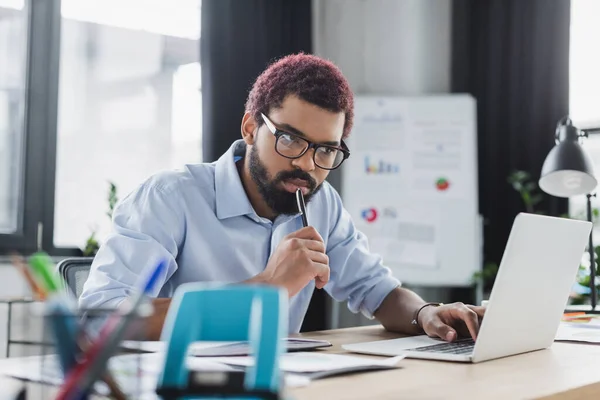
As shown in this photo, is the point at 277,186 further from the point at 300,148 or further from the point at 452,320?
Answer: the point at 452,320

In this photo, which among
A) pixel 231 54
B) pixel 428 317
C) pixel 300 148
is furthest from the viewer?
pixel 231 54

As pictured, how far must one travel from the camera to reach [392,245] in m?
3.87

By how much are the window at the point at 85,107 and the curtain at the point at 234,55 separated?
0.11 meters

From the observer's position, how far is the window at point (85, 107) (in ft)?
10.9

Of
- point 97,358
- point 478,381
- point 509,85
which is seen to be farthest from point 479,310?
point 509,85

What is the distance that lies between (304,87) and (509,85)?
2.73 meters

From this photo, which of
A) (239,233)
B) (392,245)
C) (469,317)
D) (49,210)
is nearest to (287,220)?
(239,233)

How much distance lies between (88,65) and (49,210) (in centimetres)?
73

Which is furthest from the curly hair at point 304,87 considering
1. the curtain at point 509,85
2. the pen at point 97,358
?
the curtain at point 509,85

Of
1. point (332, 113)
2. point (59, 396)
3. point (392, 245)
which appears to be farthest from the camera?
point (392, 245)

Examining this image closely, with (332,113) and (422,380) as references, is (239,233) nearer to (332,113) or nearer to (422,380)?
(332,113)

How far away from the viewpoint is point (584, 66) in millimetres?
3955

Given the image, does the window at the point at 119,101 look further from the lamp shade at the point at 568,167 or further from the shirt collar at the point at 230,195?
the lamp shade at the point at 568,167

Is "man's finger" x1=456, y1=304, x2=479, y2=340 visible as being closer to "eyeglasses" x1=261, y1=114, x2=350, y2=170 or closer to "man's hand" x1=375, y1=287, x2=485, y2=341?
"man's hand" x1=375, y1=287, x2=485, y2=341
